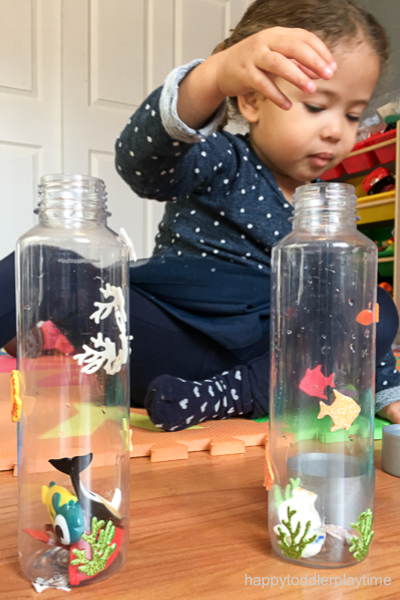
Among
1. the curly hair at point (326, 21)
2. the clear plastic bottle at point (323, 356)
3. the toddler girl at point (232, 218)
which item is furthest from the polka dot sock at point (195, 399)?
the curly hair at point (326, 21)

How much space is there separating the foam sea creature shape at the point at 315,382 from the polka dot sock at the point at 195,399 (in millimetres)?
385

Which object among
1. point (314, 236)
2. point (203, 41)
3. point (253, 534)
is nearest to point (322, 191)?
point (314, 236)

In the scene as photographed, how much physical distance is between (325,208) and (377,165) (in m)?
2.58

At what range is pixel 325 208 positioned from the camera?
1.44ft

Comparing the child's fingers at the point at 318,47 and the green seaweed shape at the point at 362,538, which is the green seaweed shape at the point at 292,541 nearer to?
the green seaweed shape at the point at 362,538

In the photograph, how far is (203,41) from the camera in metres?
2.77

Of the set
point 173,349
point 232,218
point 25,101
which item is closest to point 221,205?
point 232,218

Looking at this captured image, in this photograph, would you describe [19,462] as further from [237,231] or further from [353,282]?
[237,231]

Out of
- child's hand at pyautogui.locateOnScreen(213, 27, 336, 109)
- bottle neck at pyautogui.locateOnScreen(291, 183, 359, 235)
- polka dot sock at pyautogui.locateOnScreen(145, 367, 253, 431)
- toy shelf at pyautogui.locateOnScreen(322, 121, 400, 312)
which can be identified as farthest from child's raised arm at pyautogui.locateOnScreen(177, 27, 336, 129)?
toy shelf at pyautogui.locateOnScreen(322, 121, 400, 312)

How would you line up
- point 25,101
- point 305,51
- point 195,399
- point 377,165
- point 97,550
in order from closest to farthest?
point 97,550 < point 305,51 < point 195,399 < point 25,101 < point 377,165

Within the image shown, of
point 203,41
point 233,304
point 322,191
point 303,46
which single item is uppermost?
point 203,41

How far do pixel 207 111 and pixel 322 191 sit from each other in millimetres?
316

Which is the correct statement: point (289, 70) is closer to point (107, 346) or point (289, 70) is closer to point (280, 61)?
point (280, 61)

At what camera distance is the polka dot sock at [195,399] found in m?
0.81
